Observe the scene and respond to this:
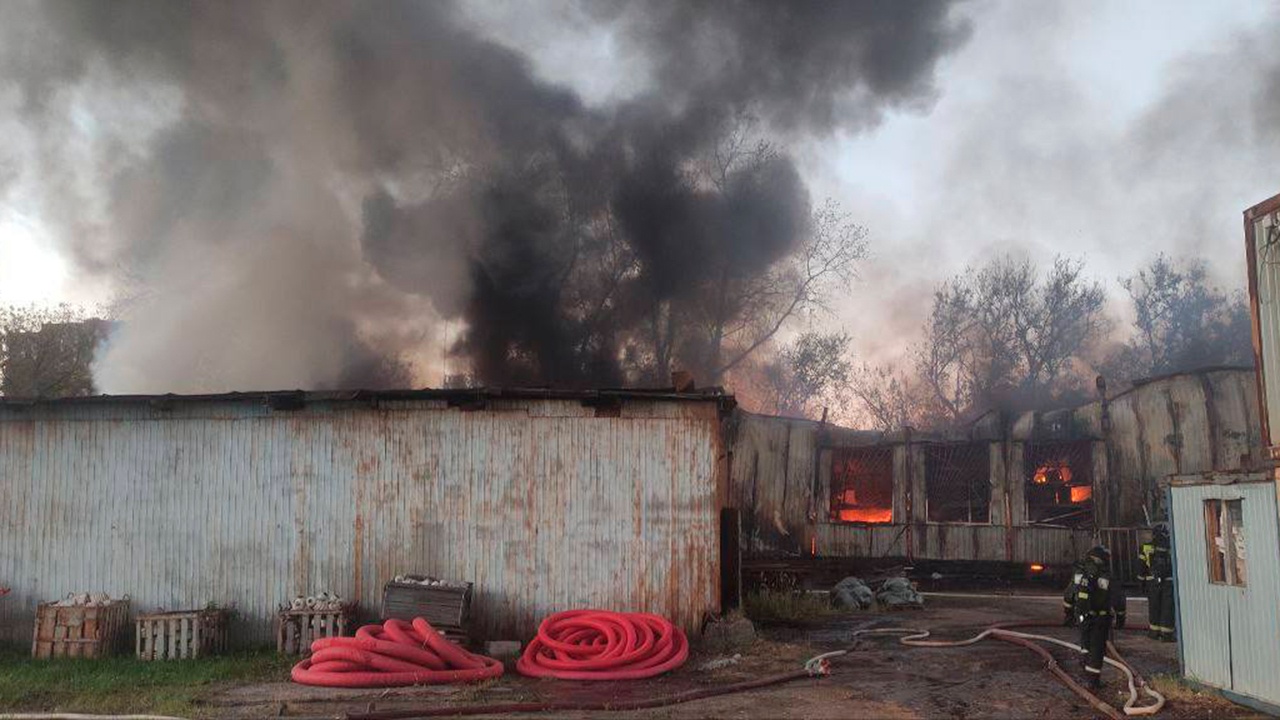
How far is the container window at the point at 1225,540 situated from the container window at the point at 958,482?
515 inches

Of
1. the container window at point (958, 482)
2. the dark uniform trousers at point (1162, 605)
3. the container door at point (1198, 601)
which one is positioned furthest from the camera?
the container window at point (958, 482)

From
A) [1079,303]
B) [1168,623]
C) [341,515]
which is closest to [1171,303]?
[1079,303]

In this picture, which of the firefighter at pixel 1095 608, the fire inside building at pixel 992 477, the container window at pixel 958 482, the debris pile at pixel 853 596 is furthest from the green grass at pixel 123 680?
the container window at pixel 958 482

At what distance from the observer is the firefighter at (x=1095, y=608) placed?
10078 mm

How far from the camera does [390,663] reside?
34.8ft

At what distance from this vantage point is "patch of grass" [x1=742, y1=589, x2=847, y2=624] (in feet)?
51.8

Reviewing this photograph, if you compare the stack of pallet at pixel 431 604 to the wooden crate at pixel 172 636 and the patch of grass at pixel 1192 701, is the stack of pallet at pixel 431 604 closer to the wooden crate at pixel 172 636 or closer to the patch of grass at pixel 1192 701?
the wooden crate at pixel 172 636

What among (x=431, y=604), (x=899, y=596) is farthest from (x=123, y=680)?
(x=899, y=596)

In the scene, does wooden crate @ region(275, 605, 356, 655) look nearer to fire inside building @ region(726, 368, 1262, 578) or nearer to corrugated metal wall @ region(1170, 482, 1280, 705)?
fire inside building @ region(726, 368, 1262, 578)

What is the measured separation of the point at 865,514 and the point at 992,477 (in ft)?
11.4

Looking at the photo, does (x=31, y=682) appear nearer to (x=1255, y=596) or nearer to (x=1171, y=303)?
(x=1255, y=596)

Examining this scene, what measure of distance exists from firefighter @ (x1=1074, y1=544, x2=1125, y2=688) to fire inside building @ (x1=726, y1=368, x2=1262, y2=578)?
8692 millimetres

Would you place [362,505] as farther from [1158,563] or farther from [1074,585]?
[1158,563]

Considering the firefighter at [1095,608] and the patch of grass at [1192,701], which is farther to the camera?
the firefighter at [1095,608]
